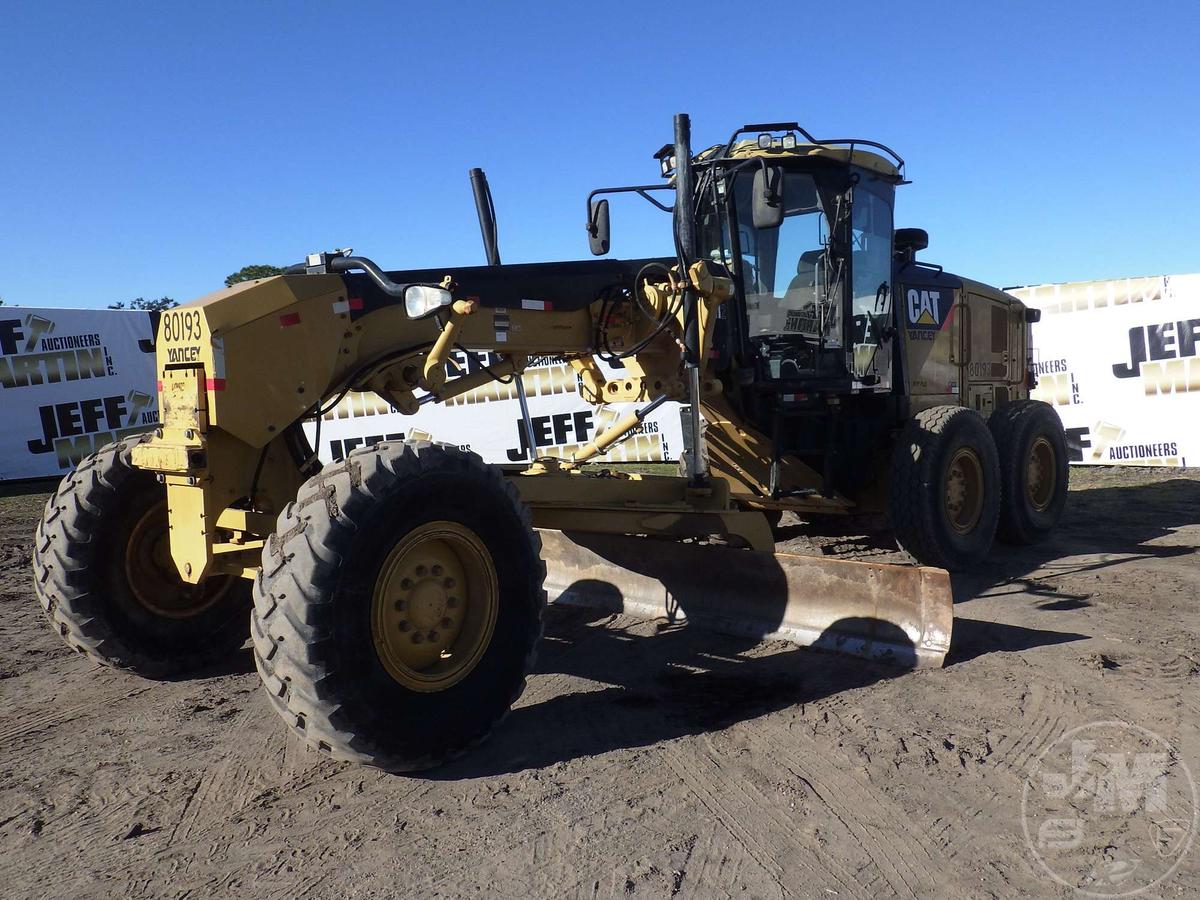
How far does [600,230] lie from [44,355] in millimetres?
13321

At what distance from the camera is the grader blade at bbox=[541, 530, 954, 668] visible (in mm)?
4672

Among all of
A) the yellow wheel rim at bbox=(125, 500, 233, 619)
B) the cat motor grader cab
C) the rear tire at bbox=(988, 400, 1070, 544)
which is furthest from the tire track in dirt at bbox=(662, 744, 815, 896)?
the rear tire at bbox=(988, 400, 1070, 544)

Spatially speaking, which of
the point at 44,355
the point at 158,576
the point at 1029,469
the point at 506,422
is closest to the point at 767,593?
the point at 158,576

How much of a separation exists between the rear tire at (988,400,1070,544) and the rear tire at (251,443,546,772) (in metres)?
5.52

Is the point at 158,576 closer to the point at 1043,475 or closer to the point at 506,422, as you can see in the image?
the point at 1043,475

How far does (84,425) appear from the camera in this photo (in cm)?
1538

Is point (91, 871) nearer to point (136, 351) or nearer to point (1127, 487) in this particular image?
point (1127, 487)

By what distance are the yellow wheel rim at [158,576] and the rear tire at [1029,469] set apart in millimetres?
6319

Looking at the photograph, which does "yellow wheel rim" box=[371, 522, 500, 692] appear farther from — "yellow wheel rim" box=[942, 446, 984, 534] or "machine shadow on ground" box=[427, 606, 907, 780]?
"yellow wheel rim" box=[942, 446, 984, 534]

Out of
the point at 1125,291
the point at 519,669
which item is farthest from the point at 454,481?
the point at 1125,291

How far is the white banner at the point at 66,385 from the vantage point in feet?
49.2

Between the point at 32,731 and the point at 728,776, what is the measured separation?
312 centimetres

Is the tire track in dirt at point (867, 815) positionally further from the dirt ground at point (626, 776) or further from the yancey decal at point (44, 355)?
the yancey decal at point (44, 355)

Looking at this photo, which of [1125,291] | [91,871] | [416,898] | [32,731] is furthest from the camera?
[1125,291]
